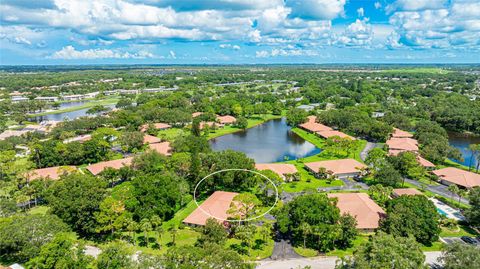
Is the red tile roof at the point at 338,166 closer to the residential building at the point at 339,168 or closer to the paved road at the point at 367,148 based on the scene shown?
the residential building at the point at 339,168

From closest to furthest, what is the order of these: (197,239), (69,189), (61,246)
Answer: (61,246) < (197,239) < (69,189)

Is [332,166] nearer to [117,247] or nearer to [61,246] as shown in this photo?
[117,247]

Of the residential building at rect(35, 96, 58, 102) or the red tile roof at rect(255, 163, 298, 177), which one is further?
the residential building at rect(35, 96, 58, 102)

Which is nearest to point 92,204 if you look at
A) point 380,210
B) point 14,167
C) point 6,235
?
point 6,235

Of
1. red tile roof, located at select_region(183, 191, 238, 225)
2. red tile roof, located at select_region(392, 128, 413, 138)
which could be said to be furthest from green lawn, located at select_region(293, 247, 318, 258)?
red tile roof, located at select_region(392, 128, 413, 138)

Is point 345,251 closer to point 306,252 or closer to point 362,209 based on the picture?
point 306,252

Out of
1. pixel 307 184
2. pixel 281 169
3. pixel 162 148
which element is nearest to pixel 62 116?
pixel 162 148

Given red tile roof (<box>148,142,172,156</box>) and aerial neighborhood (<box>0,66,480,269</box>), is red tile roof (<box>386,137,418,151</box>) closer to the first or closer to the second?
aerial neighborhood (<box>0,66,480,269</box>)
